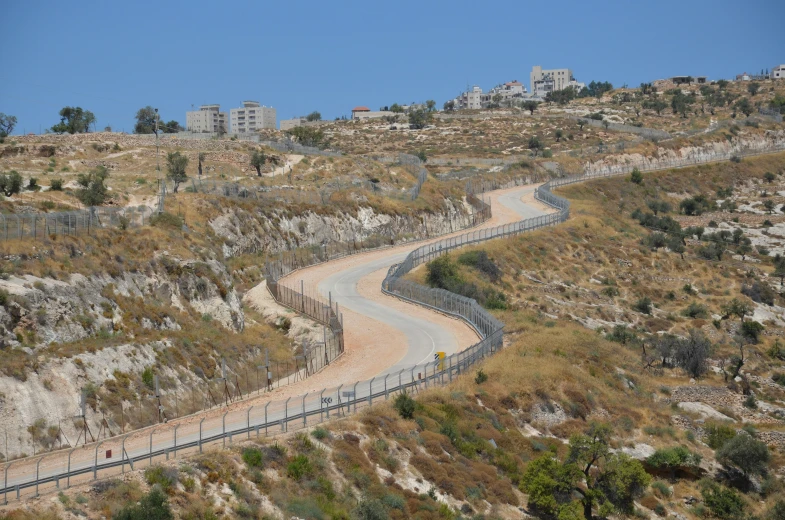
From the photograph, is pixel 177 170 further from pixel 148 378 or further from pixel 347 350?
pixel 148 378

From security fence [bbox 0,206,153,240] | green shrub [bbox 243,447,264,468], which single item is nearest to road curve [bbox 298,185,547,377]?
security fence [bbox 0,206,153,240]

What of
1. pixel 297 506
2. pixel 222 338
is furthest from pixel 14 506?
pixel 222 338

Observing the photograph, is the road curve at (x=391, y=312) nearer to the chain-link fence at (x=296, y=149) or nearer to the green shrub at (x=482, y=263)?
the green shrub at (x=482, y=263)

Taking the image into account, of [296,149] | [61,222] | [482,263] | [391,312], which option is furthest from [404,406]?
[296,149]

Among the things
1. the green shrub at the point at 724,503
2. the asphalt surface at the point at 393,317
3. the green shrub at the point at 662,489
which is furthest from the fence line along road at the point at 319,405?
the green shrub at the point at 724,503

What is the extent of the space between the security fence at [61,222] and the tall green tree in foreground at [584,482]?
→ 2269 centimetres

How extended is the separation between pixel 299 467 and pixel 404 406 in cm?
650

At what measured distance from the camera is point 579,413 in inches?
1597

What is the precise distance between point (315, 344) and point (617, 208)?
66.0 metres

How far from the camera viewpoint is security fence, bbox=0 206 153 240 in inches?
1609

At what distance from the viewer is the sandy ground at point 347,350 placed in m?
29.9

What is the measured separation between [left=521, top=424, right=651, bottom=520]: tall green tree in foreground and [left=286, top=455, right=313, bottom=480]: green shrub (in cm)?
819

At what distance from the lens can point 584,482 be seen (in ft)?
114

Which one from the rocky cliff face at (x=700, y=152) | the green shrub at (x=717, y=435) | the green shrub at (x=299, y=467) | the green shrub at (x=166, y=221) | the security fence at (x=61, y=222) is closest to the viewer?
the green shrub at (x=299, y=467)
